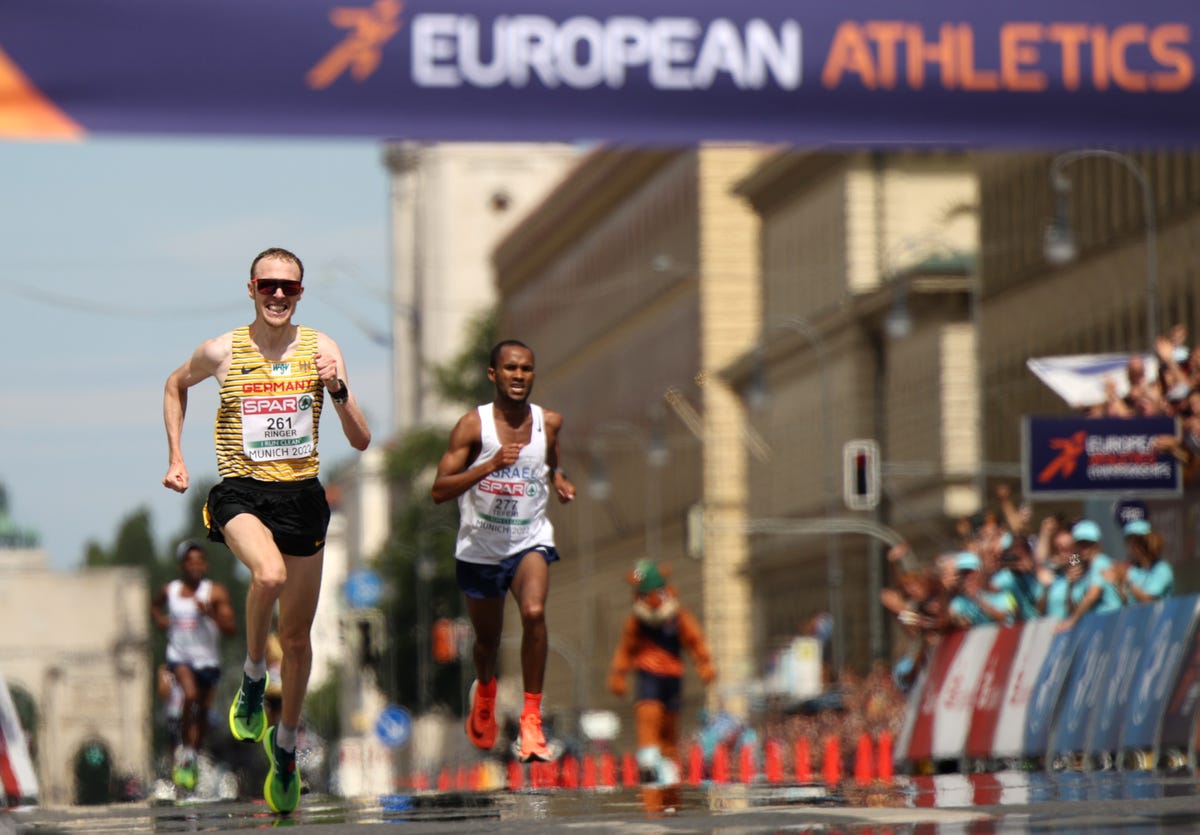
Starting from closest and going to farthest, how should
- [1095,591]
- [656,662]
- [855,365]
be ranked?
[1095,591], [656,662], [855,365]

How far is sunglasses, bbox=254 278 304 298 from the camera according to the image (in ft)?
45.2

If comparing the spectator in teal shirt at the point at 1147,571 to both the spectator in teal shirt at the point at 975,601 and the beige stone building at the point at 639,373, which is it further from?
the beige stone building at the point at 639,373

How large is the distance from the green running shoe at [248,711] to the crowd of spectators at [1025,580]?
7608mm

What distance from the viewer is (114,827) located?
14.5 meters

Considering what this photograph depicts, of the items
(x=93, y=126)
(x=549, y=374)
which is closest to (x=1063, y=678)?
(x=93, y=126)

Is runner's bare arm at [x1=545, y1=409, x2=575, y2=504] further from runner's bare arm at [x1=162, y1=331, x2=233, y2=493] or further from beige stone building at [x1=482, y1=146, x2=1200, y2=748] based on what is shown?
beige stone building at [x1=482, y1=146, x2=1200, y2=748]

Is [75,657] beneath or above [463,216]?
beneath

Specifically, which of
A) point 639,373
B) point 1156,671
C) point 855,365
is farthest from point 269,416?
point 639,373

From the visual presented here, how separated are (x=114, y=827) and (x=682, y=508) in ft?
274

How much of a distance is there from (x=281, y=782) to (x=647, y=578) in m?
10.0

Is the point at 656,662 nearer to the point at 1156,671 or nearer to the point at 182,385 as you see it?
the point at 1156,671

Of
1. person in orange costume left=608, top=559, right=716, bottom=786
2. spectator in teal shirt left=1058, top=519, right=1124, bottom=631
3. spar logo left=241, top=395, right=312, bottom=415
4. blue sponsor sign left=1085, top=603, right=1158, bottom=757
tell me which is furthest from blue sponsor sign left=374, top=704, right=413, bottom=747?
spar logo left=241, top=395, right=312, bottom=415

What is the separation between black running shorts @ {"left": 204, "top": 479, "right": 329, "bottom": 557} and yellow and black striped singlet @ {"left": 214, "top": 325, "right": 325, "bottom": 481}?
45mm

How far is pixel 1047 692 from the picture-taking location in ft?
71.3
